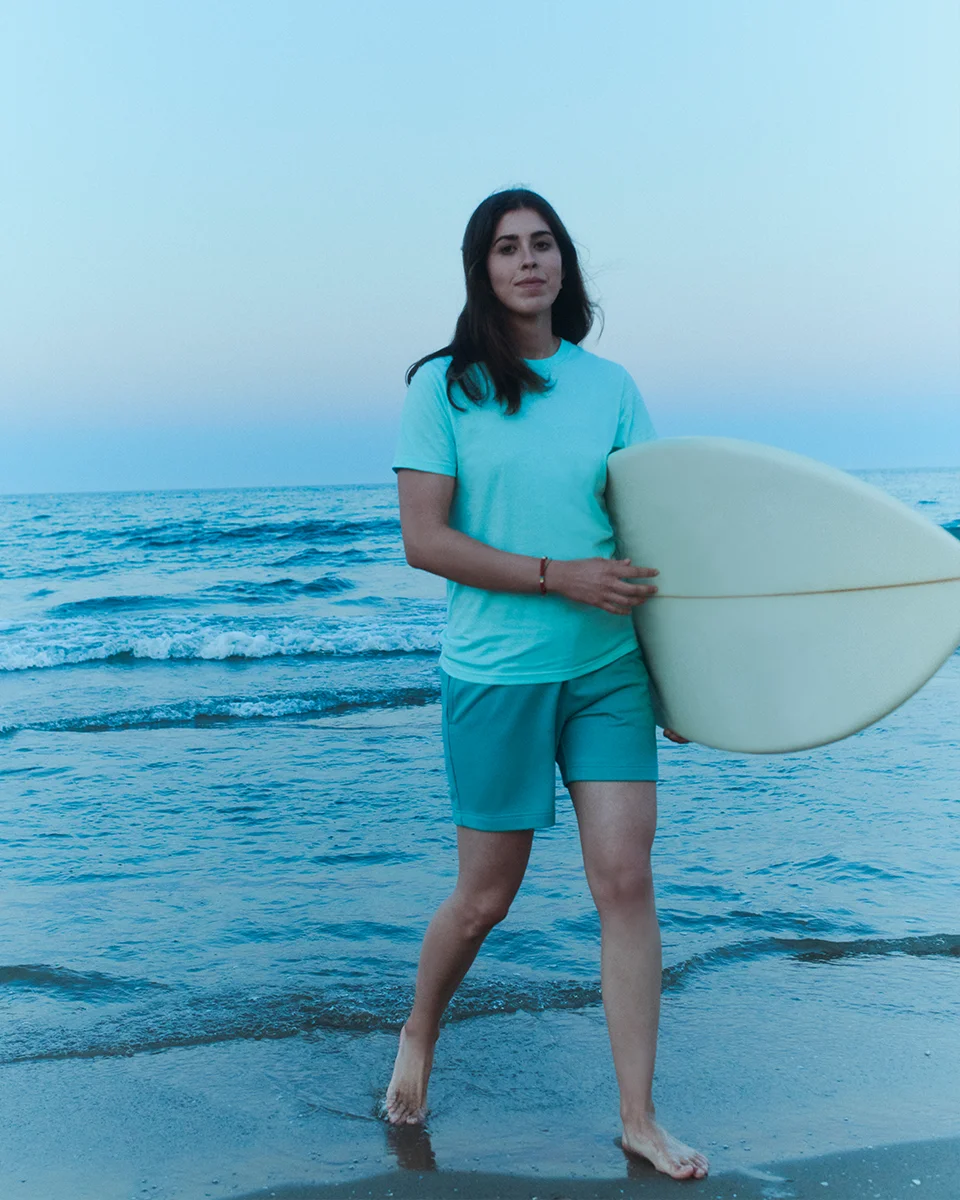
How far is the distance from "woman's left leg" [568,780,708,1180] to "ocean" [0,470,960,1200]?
0.48 ft

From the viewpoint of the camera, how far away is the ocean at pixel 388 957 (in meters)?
2.35

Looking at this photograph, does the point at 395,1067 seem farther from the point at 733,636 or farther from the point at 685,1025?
the point at 733,636

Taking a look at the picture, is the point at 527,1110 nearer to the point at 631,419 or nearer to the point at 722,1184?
the point at 722,1184

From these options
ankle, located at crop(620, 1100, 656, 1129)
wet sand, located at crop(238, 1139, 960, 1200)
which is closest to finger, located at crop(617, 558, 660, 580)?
ankle, located at crop(620, 1100, 656, 1129)

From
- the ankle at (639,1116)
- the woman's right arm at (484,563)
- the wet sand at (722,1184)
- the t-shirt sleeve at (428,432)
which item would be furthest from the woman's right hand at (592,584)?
the wet sand at (722,1184)

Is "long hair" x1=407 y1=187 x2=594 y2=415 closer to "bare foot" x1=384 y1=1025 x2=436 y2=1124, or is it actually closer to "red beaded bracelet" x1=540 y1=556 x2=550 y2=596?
"red beaded bracelet" x1=540 y1=556 x2=550 y2=596

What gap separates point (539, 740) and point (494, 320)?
790 millimetres

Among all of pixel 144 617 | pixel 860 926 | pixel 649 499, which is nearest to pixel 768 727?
pixel 649 499

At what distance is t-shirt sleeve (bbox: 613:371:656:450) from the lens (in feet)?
7.55

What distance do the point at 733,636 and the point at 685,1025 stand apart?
106cm

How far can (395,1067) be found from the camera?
8.05 ft

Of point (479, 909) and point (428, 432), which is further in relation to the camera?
point (479, 909)

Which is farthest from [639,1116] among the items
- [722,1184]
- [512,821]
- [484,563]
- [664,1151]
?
[484,563]

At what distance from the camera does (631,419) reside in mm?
2314
